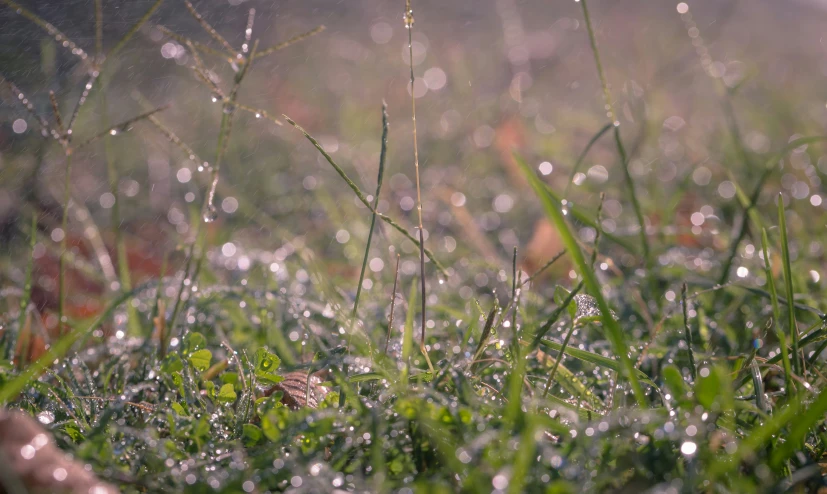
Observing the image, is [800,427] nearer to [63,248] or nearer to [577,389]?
[577,389]

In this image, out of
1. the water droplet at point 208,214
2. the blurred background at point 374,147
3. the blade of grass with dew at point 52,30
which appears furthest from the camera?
the blurred background at point 374,147

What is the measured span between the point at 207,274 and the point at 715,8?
6630 mm

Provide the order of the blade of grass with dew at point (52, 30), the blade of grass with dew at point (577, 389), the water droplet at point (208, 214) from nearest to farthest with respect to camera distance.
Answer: the blade of grass with dew at point (577, 389) < the water droplet at point (208, 214) < the blade of grass with dew at point (52, 30)

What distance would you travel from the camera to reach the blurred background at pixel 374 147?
2168 mm

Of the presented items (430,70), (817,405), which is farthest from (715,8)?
(817,405)

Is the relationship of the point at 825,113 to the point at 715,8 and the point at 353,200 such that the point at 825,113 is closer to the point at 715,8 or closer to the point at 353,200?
the point at 353,200

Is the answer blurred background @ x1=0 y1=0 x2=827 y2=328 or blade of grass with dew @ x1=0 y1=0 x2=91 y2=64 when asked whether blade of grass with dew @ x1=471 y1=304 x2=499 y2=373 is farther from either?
blade of grass with dew @ x1=0 y1=0 x2=91 y2=64

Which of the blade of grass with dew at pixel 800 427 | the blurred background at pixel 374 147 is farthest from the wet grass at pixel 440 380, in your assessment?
the blurred background at pixel 374 147

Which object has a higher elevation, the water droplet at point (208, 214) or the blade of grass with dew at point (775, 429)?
the blade of grass with dew at point (775, 429)

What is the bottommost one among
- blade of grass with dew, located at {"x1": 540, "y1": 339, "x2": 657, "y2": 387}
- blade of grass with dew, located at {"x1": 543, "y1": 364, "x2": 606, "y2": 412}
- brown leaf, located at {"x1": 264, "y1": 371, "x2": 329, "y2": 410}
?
brown leaf, located at {"x1": 264, "y1": 371, "x2": 329, "y2": 410}

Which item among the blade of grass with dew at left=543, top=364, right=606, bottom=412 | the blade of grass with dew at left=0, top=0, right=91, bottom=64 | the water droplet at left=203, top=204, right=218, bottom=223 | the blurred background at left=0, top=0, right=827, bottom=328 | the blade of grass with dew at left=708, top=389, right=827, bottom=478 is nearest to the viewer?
the blade of grass with dew at left=708, top=389, right=827, bottom=478

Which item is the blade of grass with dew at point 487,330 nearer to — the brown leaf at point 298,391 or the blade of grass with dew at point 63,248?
the brown leaf at point 298,391

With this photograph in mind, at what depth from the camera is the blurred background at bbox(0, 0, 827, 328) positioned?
7.11ft

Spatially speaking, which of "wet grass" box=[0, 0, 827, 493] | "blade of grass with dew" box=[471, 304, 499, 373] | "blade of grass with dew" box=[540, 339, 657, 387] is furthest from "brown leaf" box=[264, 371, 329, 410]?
"blade of grass with dew" box=[540, 339, 657, 387]
